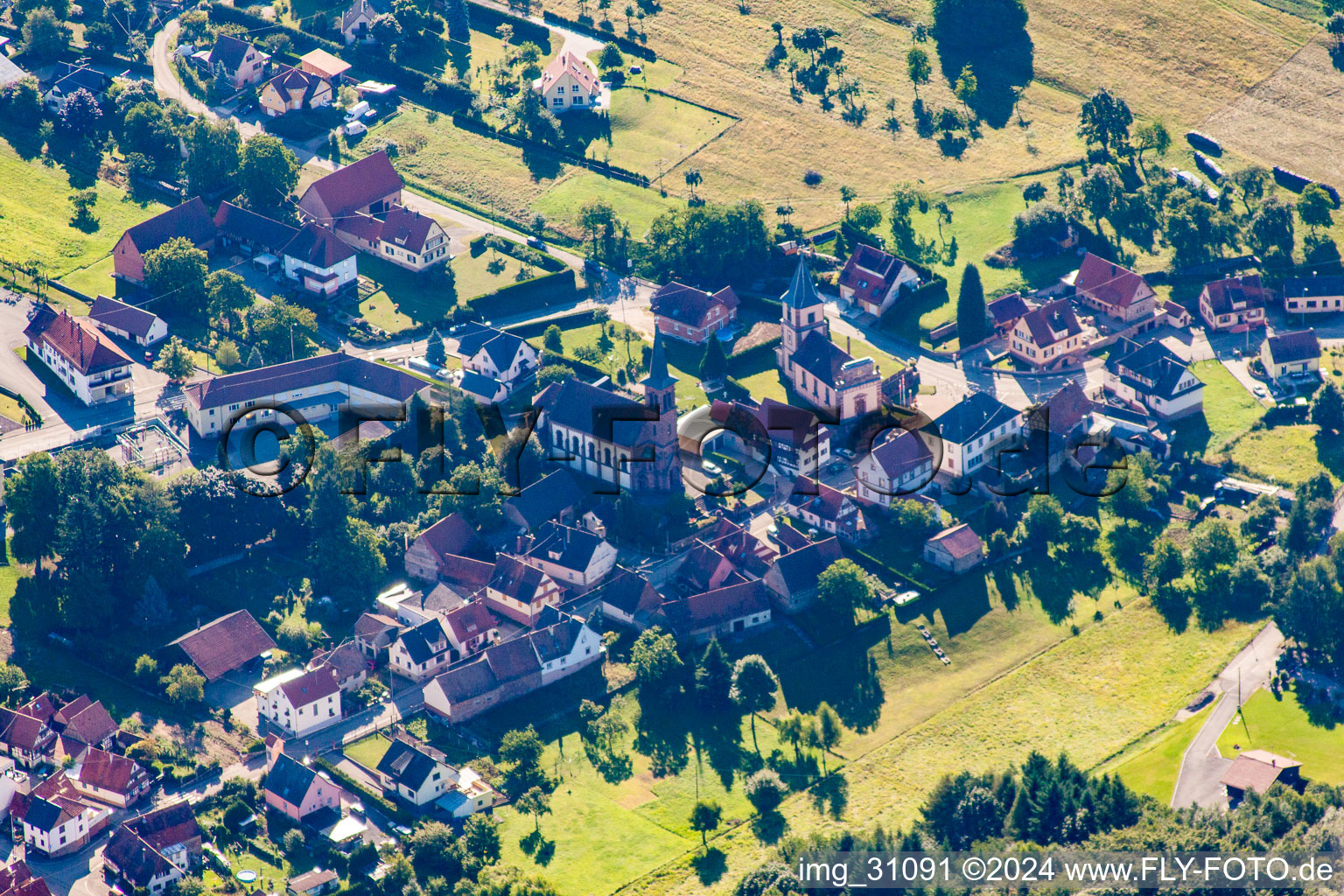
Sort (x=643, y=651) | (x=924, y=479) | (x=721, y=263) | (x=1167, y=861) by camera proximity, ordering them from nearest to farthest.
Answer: (x=1167, y=861) < (x=643, y=651) < (x=924, y=479) < (x=721, y=263)

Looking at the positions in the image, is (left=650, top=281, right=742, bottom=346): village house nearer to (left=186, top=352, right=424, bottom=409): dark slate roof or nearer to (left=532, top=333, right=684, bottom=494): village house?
(left=532, top=333, right=684, bottom=494): village house

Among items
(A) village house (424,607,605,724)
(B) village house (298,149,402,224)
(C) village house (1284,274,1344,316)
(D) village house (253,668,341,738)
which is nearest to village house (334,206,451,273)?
(B) village house (298,149,402,224)

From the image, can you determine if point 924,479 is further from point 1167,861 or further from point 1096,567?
point 1167,861

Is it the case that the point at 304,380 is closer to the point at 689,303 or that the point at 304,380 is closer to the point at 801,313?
the point at 689,303

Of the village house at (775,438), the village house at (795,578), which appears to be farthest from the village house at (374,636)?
the village house at (775,438)

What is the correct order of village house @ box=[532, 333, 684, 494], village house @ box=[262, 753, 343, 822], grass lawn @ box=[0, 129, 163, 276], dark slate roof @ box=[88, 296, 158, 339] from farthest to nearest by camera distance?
grass lawn @ box=[0, 129, 163, 276], dark slate roof @ box=[88, 296, 158, 339], village house @ box=[532, 333, 684, 494], village house @ box=[262, 753, 343, 822]

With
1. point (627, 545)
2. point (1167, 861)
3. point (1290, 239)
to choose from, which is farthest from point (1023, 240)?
point (1167, 861)

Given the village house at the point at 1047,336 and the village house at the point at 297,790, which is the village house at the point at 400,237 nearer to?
the village house at the point at 1047,336
